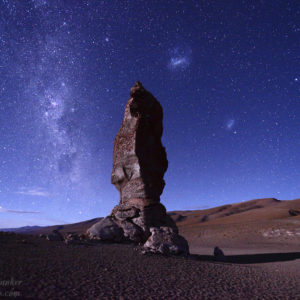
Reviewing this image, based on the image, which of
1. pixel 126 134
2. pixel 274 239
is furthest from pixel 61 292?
pixel 274 239

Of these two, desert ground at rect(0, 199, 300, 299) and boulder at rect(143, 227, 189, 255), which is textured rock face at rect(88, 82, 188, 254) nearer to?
boulder at rect(143, 227, 189, 255)

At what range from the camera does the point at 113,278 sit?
17.1 ft

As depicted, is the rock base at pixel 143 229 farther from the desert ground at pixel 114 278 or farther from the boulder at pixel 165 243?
the desert ground at pixel 114 278

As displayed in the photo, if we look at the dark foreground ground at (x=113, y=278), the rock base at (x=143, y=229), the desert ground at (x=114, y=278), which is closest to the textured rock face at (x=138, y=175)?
the rock base at (x=143, y=229)

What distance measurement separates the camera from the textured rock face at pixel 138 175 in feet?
39.4

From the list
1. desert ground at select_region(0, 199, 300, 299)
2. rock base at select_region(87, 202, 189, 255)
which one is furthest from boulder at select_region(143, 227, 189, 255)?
desert ground at select_region(0, 199, 300, 299)

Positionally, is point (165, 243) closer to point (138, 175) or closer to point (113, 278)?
point (113, 278)

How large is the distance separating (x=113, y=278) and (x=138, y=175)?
9011mm

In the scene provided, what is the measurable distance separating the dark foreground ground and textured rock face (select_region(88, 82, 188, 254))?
365 cm

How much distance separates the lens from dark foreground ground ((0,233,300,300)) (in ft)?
13.5

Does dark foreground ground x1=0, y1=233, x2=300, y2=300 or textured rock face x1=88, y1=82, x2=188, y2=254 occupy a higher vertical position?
textured rock face x1=88, y1=82, x2=188, y2=254

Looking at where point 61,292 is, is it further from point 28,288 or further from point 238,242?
point 238,242

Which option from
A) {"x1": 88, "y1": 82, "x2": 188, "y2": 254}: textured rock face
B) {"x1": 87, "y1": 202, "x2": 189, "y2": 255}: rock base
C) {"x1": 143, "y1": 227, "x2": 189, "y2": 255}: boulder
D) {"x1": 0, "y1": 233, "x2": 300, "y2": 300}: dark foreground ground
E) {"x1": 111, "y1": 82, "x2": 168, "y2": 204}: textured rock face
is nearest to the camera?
{"x1": 0, "y1": 233, "x2": 300, "y2": 300}: dark foreground ground

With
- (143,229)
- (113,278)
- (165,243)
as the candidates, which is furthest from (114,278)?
(143,229)
